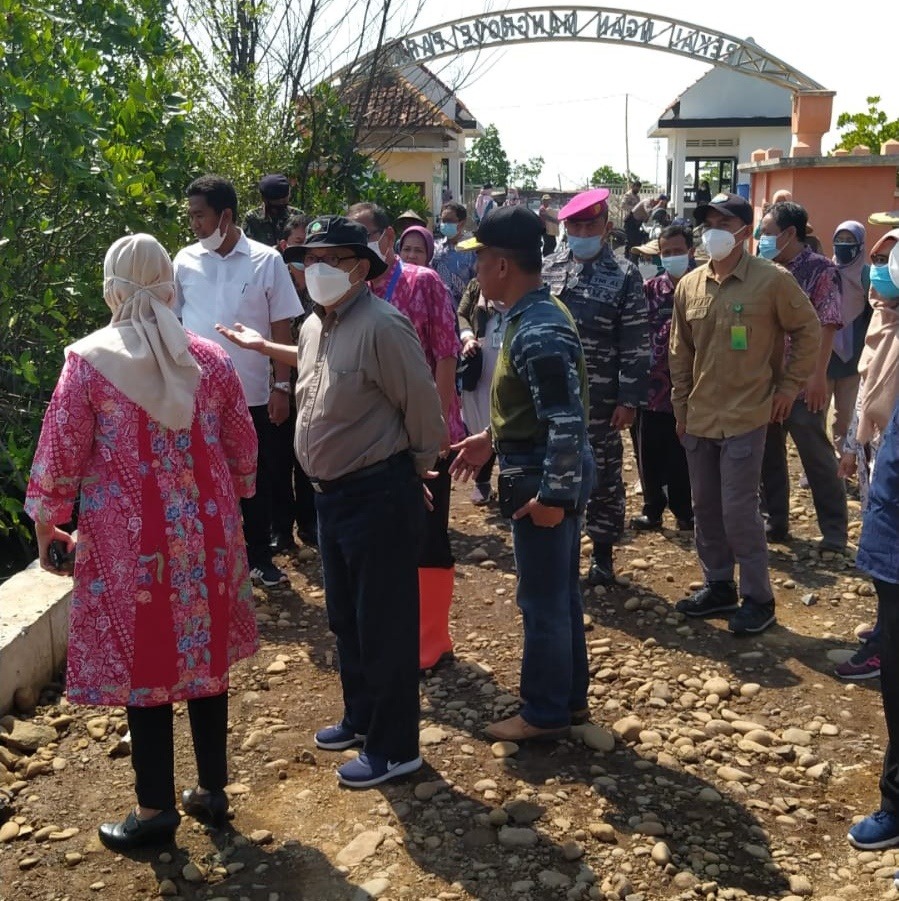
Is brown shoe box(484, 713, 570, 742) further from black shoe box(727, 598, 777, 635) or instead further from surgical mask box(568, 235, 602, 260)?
surgical mask box(568, 235, 602, 260)

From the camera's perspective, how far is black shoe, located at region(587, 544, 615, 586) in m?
6.13

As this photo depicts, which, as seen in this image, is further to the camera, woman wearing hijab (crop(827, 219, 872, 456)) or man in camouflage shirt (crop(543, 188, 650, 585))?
woman wearing hijab (crop(827, 219, 872, 456))

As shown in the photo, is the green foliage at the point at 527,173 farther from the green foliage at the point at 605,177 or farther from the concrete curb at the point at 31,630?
the concrete curb at the point at 31,630

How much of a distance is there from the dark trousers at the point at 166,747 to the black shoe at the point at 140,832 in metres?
0.04

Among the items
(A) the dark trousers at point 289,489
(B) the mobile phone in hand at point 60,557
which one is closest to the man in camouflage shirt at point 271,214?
(A) the dark trousers at point 289,489

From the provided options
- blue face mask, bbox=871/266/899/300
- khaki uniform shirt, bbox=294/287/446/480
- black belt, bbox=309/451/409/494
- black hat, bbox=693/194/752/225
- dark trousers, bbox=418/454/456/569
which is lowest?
dark trousers, bbox=418/454/456/569

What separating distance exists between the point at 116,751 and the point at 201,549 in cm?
129

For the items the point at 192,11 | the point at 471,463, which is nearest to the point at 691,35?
the point at 192,11

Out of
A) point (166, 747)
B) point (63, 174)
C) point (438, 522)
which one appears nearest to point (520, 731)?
point (438, 522)

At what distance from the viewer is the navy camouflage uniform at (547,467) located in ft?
12.5

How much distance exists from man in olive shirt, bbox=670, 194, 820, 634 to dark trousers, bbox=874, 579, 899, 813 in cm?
176

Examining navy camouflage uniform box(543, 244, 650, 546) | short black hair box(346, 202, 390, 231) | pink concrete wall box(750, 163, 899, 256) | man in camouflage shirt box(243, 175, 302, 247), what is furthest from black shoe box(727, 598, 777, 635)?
pink concrete wall box(750, 163, 899, 256)

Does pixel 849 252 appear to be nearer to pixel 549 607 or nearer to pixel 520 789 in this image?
pixel 549 607

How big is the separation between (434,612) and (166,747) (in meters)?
1.63
